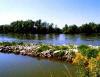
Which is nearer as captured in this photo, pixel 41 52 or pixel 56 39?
pixel 41 52

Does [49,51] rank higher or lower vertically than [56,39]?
higher

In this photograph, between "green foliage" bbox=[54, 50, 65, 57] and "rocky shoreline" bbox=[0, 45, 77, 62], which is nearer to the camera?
"rocky shoreline" bbox=[0, 45, 77, 62]

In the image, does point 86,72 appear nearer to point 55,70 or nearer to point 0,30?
point 55,70

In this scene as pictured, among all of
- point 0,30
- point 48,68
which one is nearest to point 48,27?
point 0,30

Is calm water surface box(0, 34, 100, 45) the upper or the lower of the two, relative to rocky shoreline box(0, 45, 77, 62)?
lower

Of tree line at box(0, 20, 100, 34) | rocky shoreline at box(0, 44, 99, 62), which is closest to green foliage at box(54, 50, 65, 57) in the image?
rocky shoreline at box(0, 44, 99, 62)

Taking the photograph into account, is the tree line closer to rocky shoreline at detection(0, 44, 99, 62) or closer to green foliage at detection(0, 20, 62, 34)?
green foliage at detection(0, 20, 62, 34)

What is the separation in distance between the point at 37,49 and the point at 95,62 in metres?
11.1

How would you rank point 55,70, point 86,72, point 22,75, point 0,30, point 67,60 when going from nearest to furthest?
1. point 86,72
2. point 22,75
3. point 55,70
4. point 67,60
5. point 0,30

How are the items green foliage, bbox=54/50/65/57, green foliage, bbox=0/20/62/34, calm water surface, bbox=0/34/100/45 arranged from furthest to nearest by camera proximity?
green foliage, bbox=0/20/62/34, calm water surface, bbox=0/34/100/45, green foliage, bbox=54/50/65/57

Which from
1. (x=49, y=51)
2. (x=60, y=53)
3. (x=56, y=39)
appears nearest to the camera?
(x=60, y=53)

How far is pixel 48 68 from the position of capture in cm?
1091

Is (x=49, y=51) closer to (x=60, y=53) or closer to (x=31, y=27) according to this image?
(x=60, y=53)

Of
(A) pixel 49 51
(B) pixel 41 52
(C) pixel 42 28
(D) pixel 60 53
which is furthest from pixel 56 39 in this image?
(C) pixel 42 28
